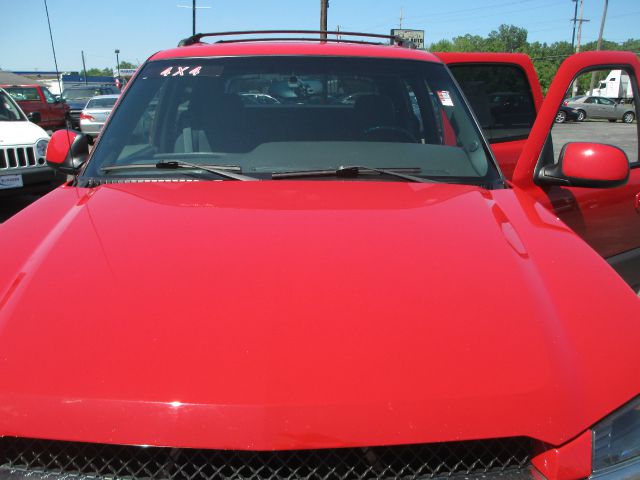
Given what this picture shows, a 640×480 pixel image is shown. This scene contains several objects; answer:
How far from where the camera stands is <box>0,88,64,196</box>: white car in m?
8.34

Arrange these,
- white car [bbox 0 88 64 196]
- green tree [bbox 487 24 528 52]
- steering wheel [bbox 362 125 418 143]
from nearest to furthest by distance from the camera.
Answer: steering wheel [bbox 362 125 418 143] < white car [bbox 0 88 64 196] < green tree [bbox 487 24 528 52]

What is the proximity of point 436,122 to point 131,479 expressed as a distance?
2.43 metres

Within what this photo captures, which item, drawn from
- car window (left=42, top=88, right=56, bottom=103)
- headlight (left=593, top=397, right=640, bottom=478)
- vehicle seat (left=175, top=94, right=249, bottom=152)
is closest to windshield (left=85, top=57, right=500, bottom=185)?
vehicle seat (left=175, top=94, right=249, bottom=152)

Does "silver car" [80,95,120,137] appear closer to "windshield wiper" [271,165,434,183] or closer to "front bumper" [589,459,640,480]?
"windshield wiper" [271,165,434,183]

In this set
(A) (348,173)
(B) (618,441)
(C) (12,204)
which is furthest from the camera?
(C) (12,204)

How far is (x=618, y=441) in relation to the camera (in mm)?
1419

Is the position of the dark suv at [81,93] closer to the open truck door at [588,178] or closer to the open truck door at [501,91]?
the open truck door at [501,91]

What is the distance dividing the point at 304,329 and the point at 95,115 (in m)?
20.5

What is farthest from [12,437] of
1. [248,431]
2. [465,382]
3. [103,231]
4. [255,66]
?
[255,66]

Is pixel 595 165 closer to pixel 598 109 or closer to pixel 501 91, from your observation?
pixel 501 91

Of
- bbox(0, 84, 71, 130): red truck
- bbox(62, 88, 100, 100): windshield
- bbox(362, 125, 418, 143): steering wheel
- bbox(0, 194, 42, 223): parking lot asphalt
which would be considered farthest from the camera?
bbox(62, 88, 100, 100): windshield

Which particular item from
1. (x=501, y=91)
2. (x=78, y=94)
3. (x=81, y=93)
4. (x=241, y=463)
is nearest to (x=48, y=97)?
(x=78, y=94)

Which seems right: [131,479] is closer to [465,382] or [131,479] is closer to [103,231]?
[465,382]

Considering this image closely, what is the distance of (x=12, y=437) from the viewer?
52.6 inches
